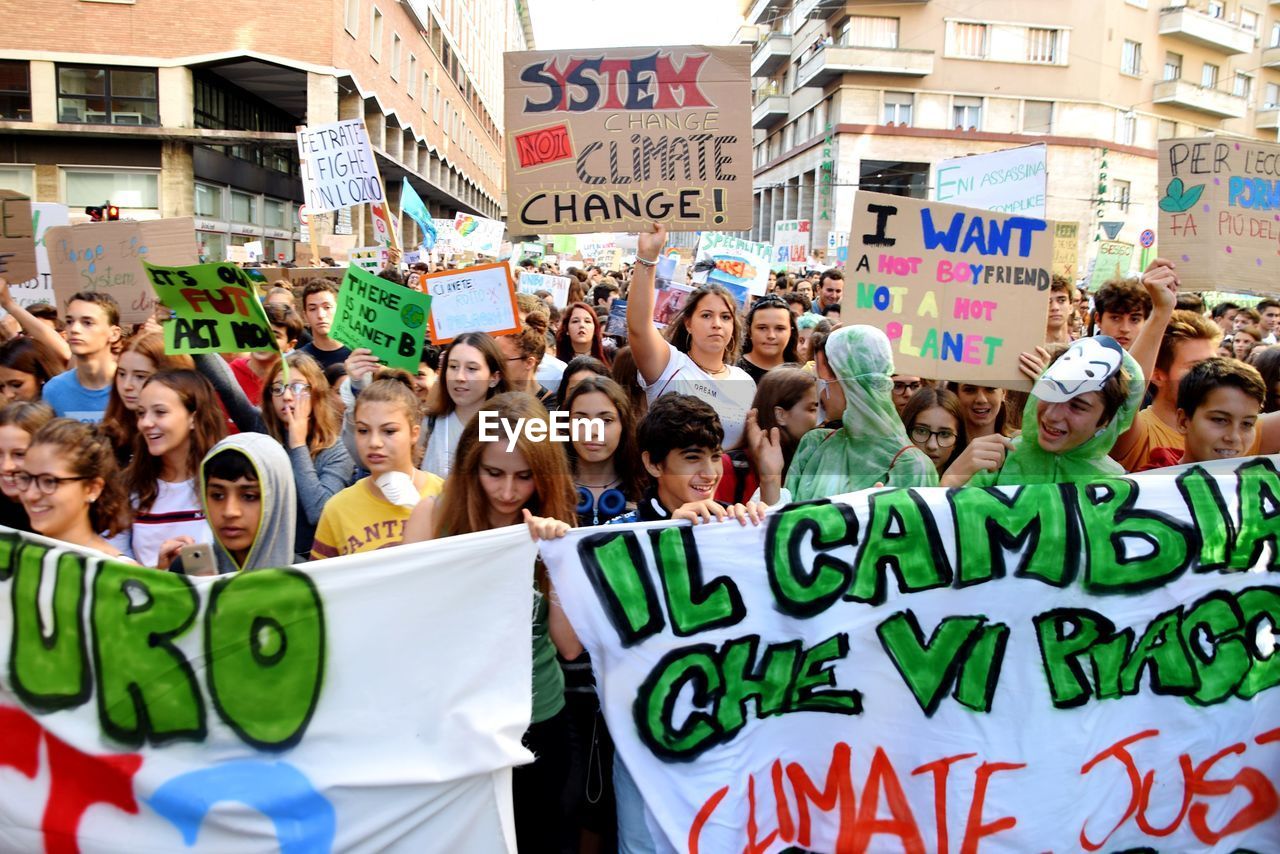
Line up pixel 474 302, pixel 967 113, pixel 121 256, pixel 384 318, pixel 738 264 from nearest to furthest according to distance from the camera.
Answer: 1. pixel 384 318
2. pixel 474 302
3. pixel 121 256
4. pixel 738 264
5. pixel 967 113

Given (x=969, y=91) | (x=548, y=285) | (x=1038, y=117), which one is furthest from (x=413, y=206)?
(x=1038, y=117)

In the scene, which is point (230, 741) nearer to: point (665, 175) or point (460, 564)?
point (460, 564)

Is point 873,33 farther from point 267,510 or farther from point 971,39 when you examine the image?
point 267,510

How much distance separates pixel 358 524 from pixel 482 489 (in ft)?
1.97

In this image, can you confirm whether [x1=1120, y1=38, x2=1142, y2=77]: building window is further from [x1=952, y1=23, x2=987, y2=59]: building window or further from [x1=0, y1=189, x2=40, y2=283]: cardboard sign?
[x1=0, y1=189, x2=40, y2=283]: cardboard sign

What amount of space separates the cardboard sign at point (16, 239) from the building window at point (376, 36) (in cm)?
2356

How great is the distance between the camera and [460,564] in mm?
2393

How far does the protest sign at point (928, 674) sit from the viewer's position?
8.07 ft

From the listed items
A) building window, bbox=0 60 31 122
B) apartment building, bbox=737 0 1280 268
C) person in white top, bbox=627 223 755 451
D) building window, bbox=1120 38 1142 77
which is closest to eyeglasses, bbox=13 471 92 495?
person in white top, bbox=627 223 755 451

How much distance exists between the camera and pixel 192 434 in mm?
3193

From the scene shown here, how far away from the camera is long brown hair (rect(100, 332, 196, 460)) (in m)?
3.43

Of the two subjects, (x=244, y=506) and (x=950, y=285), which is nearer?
(x=244, y=506)

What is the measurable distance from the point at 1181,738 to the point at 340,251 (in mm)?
11283

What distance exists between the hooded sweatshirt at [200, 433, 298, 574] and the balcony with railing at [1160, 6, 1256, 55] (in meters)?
46.3
